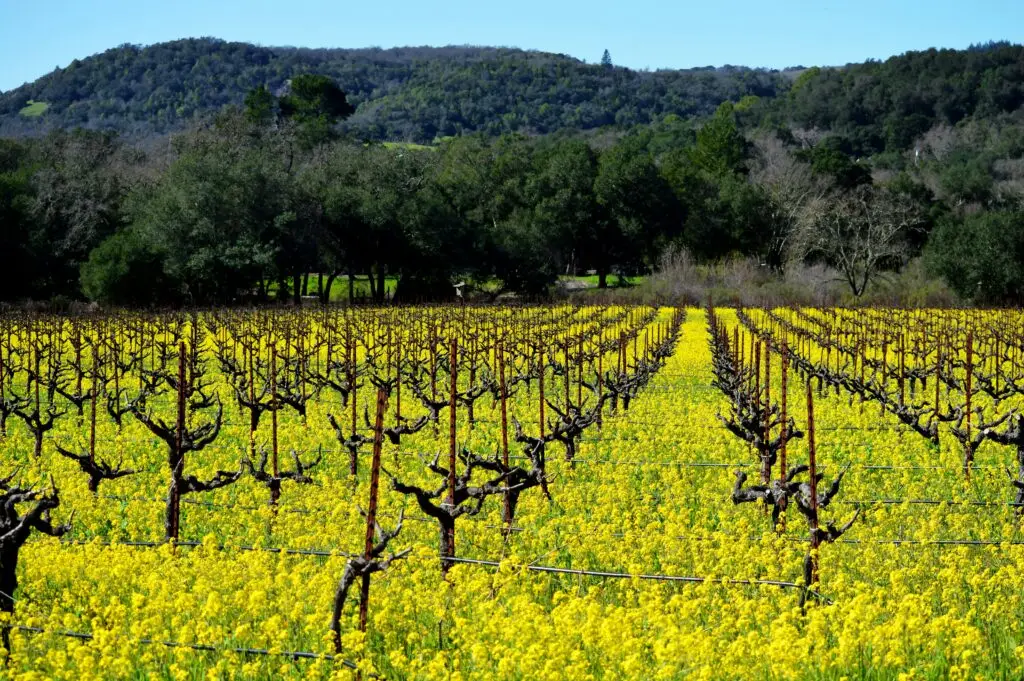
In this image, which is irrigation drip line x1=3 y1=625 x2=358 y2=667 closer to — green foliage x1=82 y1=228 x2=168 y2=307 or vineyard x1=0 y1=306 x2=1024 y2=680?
vineyard x1=0 y1=306 x2=1024 y2=680

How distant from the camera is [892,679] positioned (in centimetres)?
659

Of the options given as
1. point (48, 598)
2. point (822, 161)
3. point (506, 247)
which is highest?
point (822, 161)

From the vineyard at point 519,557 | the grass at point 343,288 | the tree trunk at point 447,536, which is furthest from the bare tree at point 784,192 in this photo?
the tree trunk at point 447,536

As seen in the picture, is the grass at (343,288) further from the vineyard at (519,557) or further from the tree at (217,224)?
the vineyard at (519,557)

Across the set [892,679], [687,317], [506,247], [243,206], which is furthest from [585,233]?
[892,679]

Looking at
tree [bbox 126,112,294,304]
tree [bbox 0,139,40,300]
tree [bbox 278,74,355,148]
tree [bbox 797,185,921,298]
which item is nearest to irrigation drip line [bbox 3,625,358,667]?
tree [bbox 126,112,294,304]

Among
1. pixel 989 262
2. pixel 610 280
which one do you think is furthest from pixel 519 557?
pixel 610 280

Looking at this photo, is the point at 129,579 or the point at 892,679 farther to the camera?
the point at 129,579

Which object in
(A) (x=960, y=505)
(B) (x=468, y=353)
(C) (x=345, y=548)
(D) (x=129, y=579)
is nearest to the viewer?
(D) (x=129, y=579)

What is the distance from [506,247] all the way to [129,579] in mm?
58125

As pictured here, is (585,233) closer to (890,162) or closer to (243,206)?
(243,206)

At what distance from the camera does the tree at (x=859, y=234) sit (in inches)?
2739

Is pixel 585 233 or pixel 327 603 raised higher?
pixel 585 233

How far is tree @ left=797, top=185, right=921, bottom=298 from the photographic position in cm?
6956
